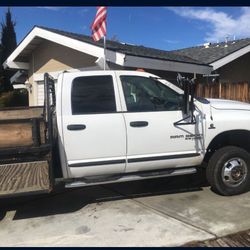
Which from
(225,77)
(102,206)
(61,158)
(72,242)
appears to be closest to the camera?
(72,242)

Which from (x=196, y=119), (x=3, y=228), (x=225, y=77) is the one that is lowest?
(x=3, y=228)

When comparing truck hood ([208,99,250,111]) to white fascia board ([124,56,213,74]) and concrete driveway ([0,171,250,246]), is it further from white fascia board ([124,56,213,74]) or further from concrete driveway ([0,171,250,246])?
white fascia board ([124,56,213,74])

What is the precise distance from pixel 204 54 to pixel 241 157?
11108 mm

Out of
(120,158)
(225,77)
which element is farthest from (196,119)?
(225,77)

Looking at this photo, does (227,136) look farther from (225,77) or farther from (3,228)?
(225,77)

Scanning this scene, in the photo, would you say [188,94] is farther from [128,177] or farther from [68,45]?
[68,45]

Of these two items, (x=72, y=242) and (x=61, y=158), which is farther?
(x=61, y=158)

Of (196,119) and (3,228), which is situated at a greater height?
(196,119)

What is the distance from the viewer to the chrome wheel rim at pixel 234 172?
6438 millimetres

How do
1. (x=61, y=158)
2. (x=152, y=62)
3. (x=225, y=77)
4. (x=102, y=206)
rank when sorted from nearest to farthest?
(x=61, y=158) → (x=102, y=206) → (x=152, y=62) → (x=225, y=77)

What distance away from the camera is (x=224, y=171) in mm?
6426

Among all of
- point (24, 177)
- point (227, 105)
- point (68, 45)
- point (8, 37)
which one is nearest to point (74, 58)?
point (68, 45)

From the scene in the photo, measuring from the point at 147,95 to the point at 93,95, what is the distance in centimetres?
80
